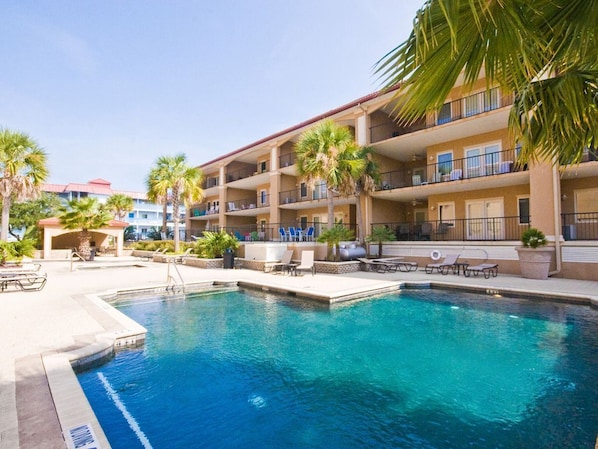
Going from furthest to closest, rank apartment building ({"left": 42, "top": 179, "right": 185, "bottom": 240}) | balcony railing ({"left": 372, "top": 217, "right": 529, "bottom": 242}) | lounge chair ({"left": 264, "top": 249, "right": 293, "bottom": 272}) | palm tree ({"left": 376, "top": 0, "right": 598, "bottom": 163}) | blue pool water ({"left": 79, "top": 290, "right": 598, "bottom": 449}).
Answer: apartment building ({"left": 42, "top": 179, "right": 185, "bottom": 240}) < balcony railing ({"left": 372, "top": 217, "right": 529, "bottom": 242}) < lounge chair ({"left": 264, "top": 249, "right": 293, "bottom": 272}) < blue pool water ({"left": 79, "top": 290, "right": 598, "bottom": 449}) < palm tree ({"left": 376, "top": 0, "right": 598, "bottom": 163})

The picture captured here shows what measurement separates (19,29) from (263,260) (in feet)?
40.5

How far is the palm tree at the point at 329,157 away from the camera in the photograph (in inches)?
635

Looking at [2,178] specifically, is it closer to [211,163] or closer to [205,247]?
[205,247]

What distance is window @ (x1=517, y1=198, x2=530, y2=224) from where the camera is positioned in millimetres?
15444

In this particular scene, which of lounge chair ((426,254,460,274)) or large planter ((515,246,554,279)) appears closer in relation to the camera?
large planter ((515,246,554,279))

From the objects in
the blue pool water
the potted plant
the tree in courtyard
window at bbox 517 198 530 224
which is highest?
the tree in courtyard

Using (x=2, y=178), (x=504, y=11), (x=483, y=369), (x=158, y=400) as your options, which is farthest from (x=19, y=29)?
(x=483, y=369)

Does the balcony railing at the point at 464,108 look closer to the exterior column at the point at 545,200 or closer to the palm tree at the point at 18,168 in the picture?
the exterior column at the point at 545,200

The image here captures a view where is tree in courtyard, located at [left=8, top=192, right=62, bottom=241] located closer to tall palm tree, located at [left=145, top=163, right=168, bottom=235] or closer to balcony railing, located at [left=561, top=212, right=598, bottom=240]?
tall palm tree, located at [left=145, top=163, right=168, bottom=235]

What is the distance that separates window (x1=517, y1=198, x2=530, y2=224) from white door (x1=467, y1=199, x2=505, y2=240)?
2.56 ft

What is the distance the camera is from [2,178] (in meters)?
16.2

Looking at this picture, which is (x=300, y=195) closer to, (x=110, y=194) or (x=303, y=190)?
(x=303, y=190)

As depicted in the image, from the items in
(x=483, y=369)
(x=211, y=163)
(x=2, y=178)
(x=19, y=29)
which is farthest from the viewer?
(x=211, y=163)

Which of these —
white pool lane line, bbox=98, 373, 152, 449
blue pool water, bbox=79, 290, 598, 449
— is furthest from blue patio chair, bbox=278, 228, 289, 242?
white pool lane line, bbox=98, 373, 152, 449
